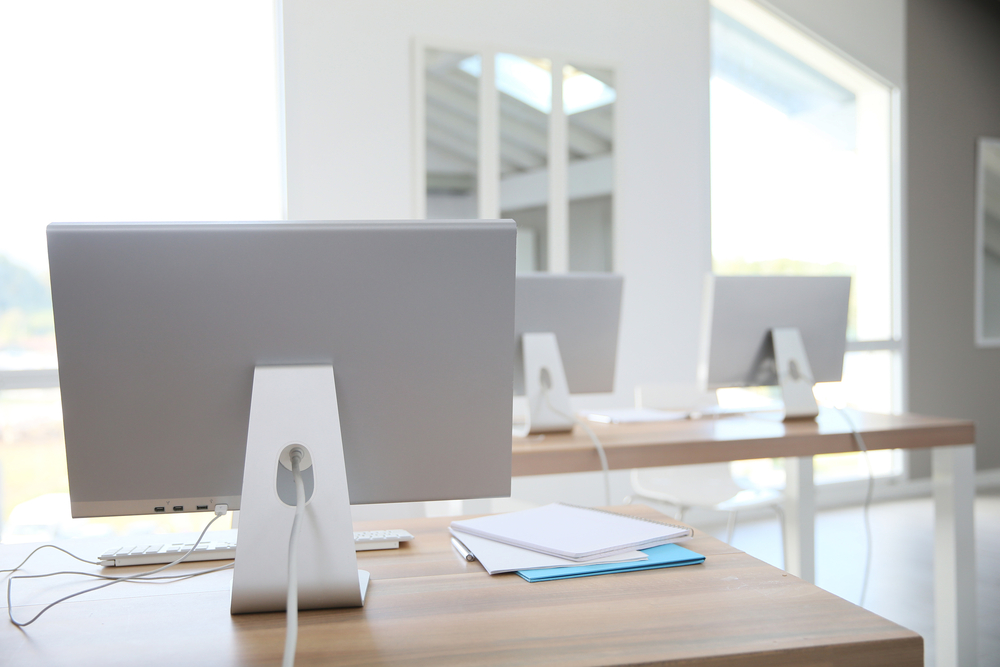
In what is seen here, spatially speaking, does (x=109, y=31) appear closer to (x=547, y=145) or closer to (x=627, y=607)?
(x=547, y=145)

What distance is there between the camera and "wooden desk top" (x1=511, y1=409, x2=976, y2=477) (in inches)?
74.7

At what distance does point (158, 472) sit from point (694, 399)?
228 cm

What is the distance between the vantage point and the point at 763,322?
2.28 meters

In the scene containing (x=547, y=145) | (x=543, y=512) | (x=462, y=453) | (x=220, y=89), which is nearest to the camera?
(x=462, y=453)

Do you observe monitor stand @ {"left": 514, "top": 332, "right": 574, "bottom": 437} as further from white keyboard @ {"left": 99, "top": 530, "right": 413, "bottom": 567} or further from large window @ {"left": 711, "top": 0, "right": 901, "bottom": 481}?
large window @ {"left": 711, "top": 0, "right": 901, "bottom": 481}

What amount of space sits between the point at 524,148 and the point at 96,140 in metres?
1.78

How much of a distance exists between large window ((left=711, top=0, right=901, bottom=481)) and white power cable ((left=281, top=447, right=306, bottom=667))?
346 centimetres

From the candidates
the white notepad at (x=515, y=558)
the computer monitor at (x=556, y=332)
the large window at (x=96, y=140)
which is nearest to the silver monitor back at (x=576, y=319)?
the computer monitor at (x=556, y=332)

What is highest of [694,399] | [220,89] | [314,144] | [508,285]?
[220,89]

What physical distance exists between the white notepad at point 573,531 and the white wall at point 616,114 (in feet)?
7.44

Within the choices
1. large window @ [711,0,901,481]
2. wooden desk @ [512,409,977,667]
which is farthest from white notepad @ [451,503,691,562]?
large window @ [711,0,901,481]

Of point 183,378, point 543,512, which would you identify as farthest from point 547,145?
point 183,378

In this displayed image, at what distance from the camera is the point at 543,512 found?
1.23 m

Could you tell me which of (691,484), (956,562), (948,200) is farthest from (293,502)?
(948,200)
